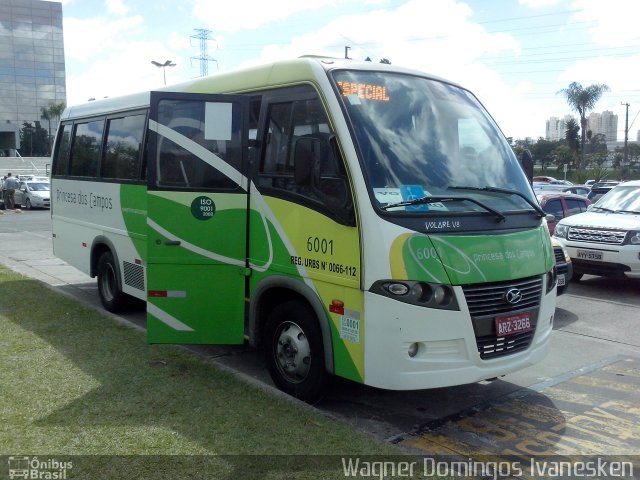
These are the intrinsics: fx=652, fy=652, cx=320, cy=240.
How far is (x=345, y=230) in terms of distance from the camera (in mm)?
5000

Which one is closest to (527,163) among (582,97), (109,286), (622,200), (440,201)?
(440,201)

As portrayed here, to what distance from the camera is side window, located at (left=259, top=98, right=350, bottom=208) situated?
16.5 feet

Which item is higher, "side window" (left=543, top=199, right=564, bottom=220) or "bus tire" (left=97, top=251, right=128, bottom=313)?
"side window" (left=543, top=199, right=564, bottom=220)

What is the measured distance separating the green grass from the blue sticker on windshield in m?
1.72

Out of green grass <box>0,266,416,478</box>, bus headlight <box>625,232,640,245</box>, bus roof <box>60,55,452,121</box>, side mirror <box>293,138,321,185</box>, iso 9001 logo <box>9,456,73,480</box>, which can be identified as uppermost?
bus roof <box>60,55,452,121</box>

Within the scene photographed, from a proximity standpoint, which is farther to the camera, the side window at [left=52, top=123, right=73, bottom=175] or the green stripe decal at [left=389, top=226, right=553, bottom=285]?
the side window at [left=52, top=123, right=73, bottom=175]

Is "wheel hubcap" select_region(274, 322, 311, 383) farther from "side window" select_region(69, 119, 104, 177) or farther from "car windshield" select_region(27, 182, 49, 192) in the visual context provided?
"car windshield" select_region(27, 182, 49, 192)

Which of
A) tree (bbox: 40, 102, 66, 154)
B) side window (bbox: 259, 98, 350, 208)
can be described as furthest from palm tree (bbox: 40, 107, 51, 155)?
side window (bbox: 259, 98, 350, 208)

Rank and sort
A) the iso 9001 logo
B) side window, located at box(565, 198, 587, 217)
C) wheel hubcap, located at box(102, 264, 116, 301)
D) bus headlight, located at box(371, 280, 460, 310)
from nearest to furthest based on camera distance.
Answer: the iso 9001 logo
bus headlight, located at box(371, 280, 460, 310)
wheel hubcap, located at box(102, 264, 116, 301)
side window, located at box(565, 198, 587, 217)

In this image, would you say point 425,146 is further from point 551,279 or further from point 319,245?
point 551,279

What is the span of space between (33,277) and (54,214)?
5.16 feet

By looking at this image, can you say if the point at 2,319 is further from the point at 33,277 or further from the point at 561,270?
the point at 561,270

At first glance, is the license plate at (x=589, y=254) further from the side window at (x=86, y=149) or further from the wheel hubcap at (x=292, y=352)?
the side window at (x=86, y=149)

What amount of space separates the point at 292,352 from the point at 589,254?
7.09m
